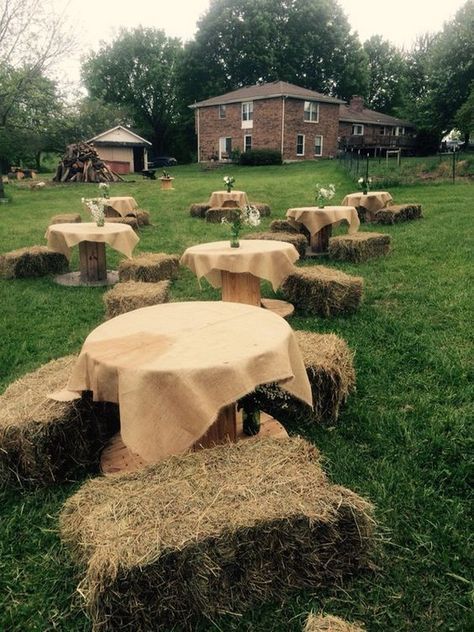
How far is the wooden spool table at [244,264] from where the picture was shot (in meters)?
6.93

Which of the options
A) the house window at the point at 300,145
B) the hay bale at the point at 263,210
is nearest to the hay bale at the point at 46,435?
the hay bale at the point at 263,210

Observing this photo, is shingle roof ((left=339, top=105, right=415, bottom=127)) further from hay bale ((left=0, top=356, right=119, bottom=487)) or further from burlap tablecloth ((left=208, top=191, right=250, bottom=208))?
hay bale ((left=0, top=356, right=119, bottom=487))

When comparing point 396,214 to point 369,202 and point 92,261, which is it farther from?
point 92,261

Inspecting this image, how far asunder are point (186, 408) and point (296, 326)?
4.31 metres

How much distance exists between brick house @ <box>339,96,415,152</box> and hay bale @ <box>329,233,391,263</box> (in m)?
34.1

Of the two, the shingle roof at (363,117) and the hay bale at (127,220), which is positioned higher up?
the shingle roof at (363,117)

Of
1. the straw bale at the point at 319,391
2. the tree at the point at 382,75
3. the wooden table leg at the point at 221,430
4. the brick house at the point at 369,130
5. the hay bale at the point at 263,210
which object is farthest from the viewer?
the tree at the point at 382,75

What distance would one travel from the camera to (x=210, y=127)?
147 ft

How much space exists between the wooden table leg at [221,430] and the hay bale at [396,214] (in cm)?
1213

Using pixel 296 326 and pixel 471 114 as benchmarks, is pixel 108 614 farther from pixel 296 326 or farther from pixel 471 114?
pixel 471 114

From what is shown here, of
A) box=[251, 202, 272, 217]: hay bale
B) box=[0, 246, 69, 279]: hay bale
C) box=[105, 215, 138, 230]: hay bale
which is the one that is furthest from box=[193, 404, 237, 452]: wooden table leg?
box=[251, 202, 272, 217]: hay bale

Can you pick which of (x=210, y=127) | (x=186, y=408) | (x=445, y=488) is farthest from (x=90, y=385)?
(x=210, y=127)

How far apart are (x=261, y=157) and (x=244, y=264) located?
3113cm

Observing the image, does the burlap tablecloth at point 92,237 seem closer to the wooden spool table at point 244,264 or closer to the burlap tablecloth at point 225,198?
the wooden spool table at point 244,264
